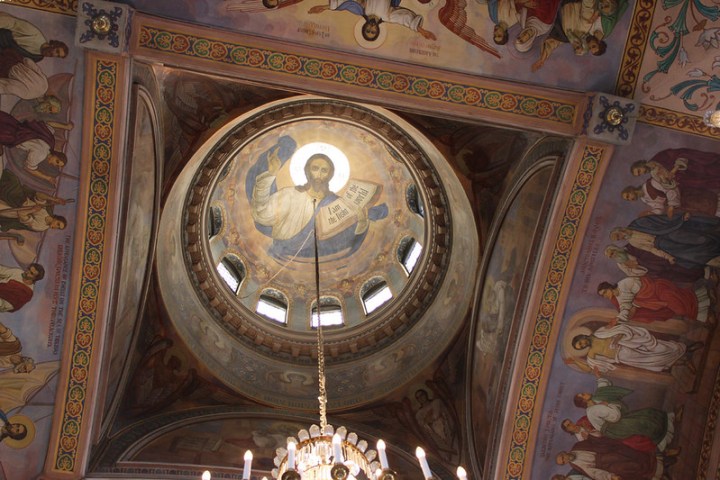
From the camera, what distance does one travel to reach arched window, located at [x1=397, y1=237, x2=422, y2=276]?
15094 mm

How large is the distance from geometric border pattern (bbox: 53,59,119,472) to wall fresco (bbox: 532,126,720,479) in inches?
274

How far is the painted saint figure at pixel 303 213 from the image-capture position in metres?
16.3

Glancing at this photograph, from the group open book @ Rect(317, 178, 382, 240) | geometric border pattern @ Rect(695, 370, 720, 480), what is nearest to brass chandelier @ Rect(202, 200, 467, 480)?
geometric border pattern @ Rect(695, 370, 720, 480)

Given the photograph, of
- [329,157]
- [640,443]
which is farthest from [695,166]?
[329,157]

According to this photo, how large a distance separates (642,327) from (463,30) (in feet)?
18.0

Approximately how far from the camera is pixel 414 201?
15164 mm

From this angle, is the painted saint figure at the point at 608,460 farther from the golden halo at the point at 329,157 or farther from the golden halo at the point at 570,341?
the golden halo at the point at 329,157

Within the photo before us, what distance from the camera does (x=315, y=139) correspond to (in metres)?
15.8

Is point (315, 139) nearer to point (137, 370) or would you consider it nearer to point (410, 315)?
point (410, 315)

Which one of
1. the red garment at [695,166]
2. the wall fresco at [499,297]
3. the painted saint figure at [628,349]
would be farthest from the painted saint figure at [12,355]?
the red garment at [695,166]

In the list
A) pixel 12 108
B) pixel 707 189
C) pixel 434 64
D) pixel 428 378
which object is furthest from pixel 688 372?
pixel 12 108

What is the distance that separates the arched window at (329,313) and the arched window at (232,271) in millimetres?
1738

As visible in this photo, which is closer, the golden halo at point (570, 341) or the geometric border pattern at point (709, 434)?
the geometric border pattern at point (709, 434)

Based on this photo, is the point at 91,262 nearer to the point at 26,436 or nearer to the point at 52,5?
the point at 26,436
